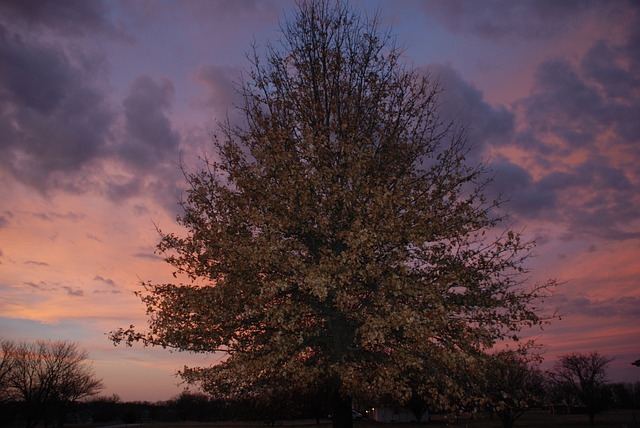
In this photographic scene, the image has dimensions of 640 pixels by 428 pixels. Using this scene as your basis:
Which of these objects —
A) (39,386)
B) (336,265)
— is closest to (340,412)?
(336,265)

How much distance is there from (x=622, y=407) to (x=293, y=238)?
174390 mm

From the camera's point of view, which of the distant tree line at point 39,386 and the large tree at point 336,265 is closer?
the large tree at point 336,265

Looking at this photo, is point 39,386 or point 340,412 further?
point 39,386

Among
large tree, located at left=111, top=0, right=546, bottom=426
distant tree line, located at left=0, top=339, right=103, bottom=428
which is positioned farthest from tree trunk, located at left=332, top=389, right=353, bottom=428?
distant tree line, located at left=0, top=339, right=103, bottom=428

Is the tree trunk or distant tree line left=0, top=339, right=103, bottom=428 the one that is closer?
the tree trunk

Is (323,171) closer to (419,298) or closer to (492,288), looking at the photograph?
(419,298)

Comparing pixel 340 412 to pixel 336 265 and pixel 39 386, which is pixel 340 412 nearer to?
pixel 336 265

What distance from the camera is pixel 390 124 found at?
59.8 ft

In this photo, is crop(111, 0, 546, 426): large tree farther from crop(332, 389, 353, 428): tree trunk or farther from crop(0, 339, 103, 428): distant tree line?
crop(0, 339, 103, 428): distant tree line

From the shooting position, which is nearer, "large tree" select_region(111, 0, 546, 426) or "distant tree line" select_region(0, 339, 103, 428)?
"large tree" select_region(111, 0, 546, 426)

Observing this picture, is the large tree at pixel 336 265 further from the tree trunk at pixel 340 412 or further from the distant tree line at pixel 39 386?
the distant tree line at pixel 39 386

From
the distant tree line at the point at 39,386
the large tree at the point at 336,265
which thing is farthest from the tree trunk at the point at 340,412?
the distant tree line at the point at 39,386

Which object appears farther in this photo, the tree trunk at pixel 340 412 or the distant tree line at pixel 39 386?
the distant tree line at pixel 39 386

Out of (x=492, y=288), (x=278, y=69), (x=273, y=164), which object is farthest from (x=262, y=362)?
(x=278, y=69)
